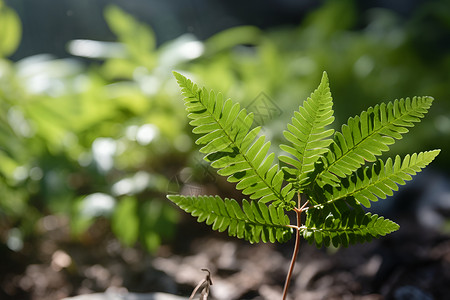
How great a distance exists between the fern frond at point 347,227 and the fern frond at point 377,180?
3cm

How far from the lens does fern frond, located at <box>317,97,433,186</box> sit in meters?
0.65

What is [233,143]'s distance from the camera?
0.68 meters

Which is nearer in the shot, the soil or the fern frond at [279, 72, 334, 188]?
the fern frond at [279, 72, 334, 188]

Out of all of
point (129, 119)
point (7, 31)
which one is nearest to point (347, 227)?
point (129, 119)

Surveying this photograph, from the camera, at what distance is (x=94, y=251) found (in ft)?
6.10

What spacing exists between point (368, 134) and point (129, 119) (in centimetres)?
145

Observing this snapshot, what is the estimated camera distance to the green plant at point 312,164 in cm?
66

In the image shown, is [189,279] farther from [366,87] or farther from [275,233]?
[366,87]

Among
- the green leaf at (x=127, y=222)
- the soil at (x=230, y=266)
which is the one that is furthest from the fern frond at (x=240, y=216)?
the green leaf at (x=127, y=222)

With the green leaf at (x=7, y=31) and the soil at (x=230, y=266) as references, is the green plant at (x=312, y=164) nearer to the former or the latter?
the soil at (x=230, y=266)

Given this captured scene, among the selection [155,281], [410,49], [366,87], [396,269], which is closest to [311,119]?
[396,269]


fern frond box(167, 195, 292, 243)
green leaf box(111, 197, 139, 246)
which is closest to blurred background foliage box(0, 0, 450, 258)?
green leaf box(111, 197, 139, 246)

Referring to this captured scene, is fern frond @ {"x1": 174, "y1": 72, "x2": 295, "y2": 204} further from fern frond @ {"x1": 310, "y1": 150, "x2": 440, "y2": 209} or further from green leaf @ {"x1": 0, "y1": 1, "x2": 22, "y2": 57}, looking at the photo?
green leaf @ {"x1": 0, "y1": 1, "x2": 22, "y2": 57}

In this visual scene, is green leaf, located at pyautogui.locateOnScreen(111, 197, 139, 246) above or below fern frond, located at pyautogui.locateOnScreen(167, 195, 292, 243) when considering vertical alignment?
below
